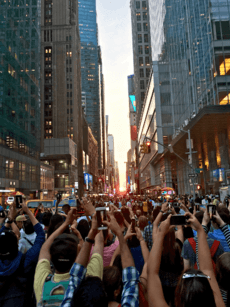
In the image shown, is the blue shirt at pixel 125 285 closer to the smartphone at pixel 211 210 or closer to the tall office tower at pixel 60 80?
the smartphone at pixel 211 210

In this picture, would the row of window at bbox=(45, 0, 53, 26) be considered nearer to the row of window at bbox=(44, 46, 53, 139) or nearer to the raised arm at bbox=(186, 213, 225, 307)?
the row of window at bbox=(44, 46, 53, 139)

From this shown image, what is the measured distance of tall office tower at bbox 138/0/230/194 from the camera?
88.7 ft

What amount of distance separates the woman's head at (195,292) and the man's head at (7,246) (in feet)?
7.77

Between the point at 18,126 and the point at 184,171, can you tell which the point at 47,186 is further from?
the point at 184,171

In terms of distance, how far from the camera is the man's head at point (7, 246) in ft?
11.3

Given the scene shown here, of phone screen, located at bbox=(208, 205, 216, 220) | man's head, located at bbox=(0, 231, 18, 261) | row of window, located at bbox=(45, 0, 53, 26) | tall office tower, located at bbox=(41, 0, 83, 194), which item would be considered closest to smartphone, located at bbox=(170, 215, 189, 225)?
phone screen, located at bbox=(208, 205, 216, 220)

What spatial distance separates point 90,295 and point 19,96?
5168 cm

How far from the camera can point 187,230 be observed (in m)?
4.94

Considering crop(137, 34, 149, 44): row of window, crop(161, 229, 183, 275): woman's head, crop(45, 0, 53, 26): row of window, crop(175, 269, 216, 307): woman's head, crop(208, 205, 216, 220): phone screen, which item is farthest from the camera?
crop(45, 0, 53, 26): row of window

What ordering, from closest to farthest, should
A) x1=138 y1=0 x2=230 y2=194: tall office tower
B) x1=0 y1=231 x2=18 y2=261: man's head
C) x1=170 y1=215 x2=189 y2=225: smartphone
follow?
1. x1=170 y1=215 x2=189 y2=225: smartphone
2. x1=0 y1=231 x2=18 y2=261: man's head
3. x1=138 y1=0 x2=230 y2=194: tall office tower

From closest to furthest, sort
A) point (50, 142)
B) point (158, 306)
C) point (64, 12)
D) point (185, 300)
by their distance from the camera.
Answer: point (185, 300) → point (158, 306) → point (50, 142) → point (64, 12)

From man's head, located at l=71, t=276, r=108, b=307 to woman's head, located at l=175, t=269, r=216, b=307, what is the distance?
0.57 metres

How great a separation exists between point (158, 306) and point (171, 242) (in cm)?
172

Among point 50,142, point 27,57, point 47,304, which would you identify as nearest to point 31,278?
point 47,304
